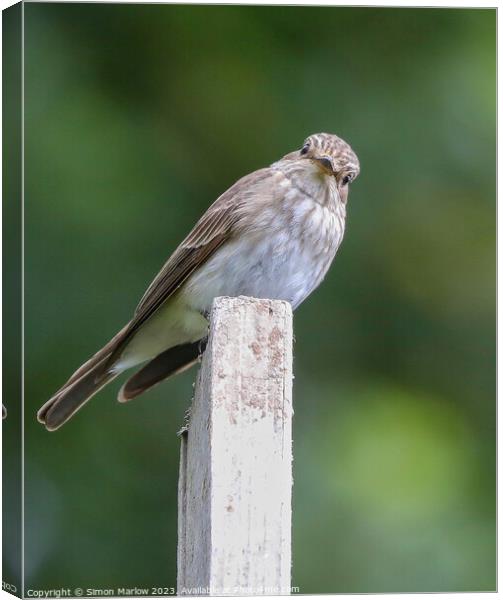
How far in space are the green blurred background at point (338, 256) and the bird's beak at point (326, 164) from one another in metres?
0.39

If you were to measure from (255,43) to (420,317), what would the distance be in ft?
4.44

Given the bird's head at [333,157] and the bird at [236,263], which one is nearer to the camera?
the bird at [236,263]

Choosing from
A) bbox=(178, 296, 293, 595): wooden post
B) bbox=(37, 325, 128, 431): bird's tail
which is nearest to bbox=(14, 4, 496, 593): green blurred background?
bbox=(37, 325, 128, 431): bird's tail

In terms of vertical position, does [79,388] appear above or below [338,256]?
below

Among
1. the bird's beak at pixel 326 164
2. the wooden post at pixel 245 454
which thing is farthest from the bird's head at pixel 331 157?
the wooden post at pixel 245 454

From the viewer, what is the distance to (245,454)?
9.36 feet

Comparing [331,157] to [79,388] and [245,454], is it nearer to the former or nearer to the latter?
[79,388]

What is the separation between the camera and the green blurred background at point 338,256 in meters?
4.21

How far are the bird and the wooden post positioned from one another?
1.22 meters

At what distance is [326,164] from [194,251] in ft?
1.59

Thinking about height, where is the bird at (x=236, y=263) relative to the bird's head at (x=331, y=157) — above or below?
below

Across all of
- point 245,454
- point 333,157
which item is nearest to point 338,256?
point 333,157

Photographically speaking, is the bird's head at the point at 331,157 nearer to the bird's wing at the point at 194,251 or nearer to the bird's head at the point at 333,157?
the bird's head at the point at 333,157

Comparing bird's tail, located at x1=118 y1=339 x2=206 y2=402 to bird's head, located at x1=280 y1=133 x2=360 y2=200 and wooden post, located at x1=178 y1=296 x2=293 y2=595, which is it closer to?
bird's head, located at x1=280 y1=133 x2=360 y2=200
